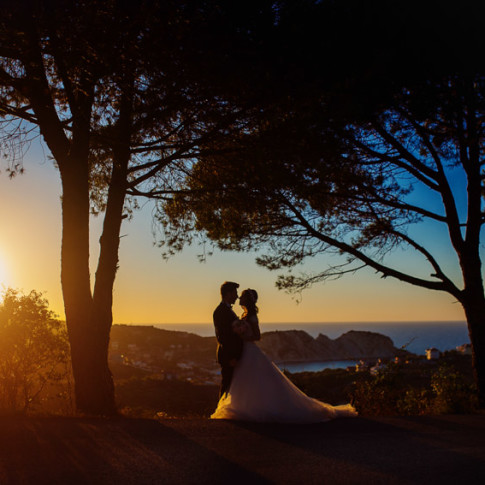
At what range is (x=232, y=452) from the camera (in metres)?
4.76

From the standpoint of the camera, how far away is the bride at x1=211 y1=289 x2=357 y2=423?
6.30 metres

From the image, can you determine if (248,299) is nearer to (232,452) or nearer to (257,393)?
(257,393)

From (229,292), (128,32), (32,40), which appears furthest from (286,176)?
(32,40)

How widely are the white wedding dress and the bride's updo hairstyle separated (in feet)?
1.77

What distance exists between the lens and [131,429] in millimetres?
5660

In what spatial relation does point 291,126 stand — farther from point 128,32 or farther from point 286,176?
point 128,32

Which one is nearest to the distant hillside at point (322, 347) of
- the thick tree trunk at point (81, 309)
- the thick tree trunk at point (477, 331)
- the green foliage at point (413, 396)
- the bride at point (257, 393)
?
the green foliage at point (413, 396)

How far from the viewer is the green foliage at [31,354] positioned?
850cm

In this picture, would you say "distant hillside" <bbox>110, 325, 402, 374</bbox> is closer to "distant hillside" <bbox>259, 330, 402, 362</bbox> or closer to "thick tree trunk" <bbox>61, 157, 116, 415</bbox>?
"distant hillside" <bbox>259, 330, 402, 362</bbox>

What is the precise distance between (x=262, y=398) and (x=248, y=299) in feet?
4.57

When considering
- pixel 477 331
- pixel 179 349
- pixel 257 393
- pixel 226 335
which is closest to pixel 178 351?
pixel 179 349

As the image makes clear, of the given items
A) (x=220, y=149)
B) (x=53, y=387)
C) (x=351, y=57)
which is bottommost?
(x=53, y=387)

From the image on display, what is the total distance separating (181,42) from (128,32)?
0.88 metres

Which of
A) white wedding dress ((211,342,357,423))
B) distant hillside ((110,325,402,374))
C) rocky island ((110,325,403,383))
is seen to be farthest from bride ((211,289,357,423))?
distant hillside ((110,325,402,374))
